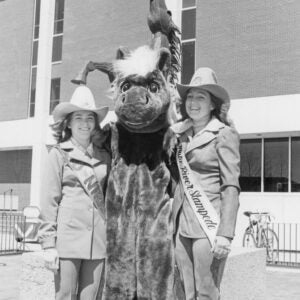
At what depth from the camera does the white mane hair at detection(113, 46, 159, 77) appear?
3.60 m

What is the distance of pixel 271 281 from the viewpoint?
913 cm

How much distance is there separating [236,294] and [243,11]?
45.2 ft

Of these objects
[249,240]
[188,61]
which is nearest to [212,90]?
[249,240]

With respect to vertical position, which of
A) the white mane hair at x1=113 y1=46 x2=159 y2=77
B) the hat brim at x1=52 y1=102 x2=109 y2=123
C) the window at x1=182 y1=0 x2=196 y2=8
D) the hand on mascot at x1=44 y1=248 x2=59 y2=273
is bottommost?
the hand on mascot at x1=44 y1=248 x2=59 y2=273

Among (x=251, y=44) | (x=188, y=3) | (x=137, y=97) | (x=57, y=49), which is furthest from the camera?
(x=57, y=49)

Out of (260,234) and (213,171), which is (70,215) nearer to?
(213,171)

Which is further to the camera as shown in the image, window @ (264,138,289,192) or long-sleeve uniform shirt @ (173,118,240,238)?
window @ (264,138,289,192)

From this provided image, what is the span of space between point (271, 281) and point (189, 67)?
11103 millimetres

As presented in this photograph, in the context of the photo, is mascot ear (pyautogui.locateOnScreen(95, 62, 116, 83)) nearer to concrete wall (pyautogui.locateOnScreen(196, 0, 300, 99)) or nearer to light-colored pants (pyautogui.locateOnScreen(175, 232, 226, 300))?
light-colored pants (pyautogui.locateOnScreen(175, 232, 226, 300))

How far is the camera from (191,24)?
18.9 m

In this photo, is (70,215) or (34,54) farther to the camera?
(34,54)

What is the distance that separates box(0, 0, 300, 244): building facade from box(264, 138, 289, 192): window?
0.03m

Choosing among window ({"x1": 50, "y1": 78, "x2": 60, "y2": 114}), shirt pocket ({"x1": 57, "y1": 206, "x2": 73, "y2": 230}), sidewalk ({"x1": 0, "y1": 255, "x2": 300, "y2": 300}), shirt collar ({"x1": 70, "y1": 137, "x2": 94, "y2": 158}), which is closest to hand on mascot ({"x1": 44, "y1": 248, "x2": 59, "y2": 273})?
shirt pocket ({"x1": 57, "y1": 206, "x2": 73, "y2": 230})

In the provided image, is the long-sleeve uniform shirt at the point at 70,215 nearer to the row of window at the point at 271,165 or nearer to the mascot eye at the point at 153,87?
the mascot eye at the point at 153,87
